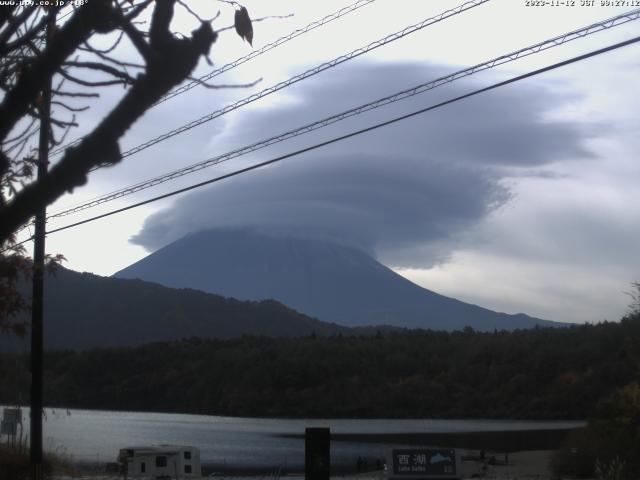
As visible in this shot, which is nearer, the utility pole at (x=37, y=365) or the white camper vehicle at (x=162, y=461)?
the utility pole at (x=37, y=365)

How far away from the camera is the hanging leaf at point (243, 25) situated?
5.95m

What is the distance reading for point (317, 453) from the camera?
466 inches

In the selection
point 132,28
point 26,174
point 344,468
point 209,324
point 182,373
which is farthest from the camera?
point 209,324

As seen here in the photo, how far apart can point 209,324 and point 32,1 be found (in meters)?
174

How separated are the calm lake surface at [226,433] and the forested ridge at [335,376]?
4.96 meters

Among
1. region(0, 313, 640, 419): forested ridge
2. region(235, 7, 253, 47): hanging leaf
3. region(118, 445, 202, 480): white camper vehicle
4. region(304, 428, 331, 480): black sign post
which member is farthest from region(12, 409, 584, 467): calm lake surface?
region(235, 7, 253, 47): hanging leaf

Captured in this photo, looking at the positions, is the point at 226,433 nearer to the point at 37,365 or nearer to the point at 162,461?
the point at 162,461

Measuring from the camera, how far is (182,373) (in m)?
126

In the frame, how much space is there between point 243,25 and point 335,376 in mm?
119853

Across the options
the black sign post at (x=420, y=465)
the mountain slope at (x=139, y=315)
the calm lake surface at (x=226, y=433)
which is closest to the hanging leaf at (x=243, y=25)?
the black sign post at (x=420, y=465)

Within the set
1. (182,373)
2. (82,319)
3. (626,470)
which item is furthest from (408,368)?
(626,470)

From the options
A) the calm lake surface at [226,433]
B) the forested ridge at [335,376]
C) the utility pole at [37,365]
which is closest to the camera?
the utility pole at [37,365]

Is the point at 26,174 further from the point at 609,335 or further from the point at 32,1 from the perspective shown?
the point at 609,335

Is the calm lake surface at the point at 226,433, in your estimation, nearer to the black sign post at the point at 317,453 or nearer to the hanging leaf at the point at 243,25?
the black sign post at the point at 317,453
